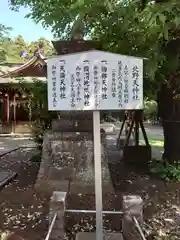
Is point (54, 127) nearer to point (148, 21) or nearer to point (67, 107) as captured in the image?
point (67, 107)

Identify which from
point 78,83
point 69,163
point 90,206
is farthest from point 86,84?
point 69,163

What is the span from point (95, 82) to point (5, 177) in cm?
423

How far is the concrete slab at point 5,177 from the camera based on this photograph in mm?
6913

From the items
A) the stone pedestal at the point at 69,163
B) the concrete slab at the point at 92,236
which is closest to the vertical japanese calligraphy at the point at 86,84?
the concrete slab at the point at 92,236

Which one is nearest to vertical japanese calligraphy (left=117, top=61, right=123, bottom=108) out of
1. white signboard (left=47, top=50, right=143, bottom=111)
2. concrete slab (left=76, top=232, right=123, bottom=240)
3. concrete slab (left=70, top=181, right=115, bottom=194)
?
white signboard (left=47, top=50, right=143, bottom=111)

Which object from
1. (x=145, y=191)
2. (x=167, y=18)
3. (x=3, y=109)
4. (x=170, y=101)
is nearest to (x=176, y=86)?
(x=170, y=101)

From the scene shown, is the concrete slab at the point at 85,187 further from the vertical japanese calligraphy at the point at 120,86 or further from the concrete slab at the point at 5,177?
the vertical japanese calligraphy at the point at 120,86

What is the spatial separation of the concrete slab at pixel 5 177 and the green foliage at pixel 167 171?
3207 millimetres

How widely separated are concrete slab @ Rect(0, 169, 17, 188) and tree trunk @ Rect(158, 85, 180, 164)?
11.9ft

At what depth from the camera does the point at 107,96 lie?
156 inches

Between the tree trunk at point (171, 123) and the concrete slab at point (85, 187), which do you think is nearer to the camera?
the concrete slab at point (85, 187)

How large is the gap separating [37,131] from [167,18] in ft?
20.6

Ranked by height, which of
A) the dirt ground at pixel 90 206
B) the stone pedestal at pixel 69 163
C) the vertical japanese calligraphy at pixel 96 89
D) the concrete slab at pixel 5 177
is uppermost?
the vertical japanese calligraphy at pixel 96 89

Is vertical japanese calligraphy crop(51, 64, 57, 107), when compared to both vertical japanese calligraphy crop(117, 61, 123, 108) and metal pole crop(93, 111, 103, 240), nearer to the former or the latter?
metal pole crop(93, 111, 103, 240)
